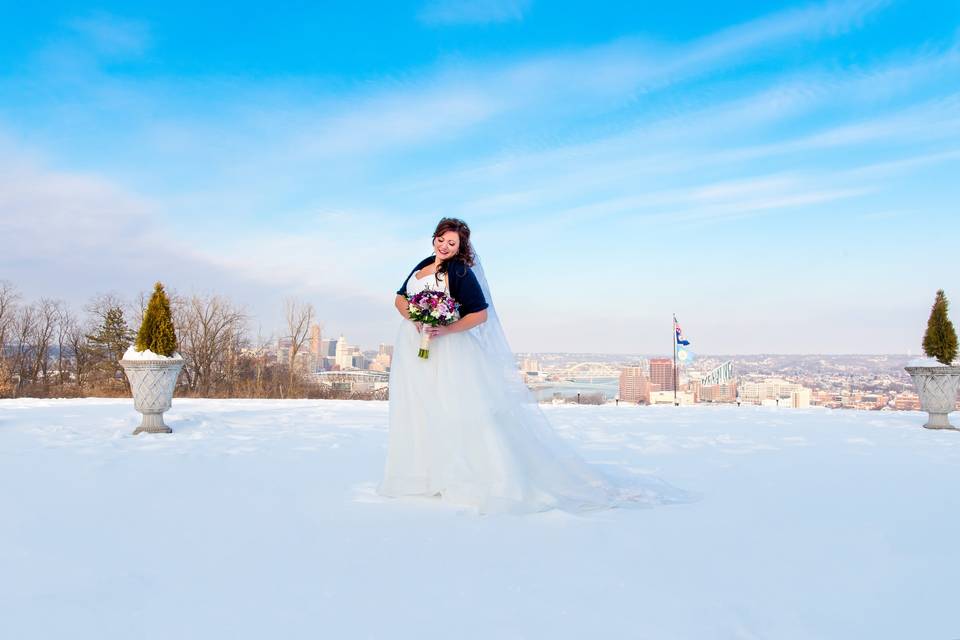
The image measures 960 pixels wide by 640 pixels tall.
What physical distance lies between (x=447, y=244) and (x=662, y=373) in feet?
47.4

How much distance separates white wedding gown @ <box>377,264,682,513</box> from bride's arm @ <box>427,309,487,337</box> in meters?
0.09

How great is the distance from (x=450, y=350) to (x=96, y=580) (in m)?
2.45

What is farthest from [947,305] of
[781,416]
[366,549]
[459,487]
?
[366,549]

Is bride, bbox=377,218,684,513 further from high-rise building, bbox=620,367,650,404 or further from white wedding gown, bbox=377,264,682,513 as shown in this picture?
high-rise building, bbox=620,367,650,404

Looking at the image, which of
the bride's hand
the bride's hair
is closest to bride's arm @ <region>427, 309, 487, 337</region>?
the bride's hand

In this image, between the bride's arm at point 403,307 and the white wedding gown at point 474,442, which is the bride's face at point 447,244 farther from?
the bride's arm at point 403,307

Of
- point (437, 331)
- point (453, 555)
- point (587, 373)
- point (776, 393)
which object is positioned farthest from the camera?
point (587, 373)

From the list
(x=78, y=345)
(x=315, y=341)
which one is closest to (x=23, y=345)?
(x=78, y=345)

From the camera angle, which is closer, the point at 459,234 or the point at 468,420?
the point at 468,420

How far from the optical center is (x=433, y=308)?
4203 mm

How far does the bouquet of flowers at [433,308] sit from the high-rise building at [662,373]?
13.5 metres

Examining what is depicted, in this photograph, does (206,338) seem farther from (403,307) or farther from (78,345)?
(403,307)

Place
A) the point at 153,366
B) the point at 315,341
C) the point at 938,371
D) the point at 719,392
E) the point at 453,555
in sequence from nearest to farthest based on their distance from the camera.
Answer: the point at 453,555
the point at 153,366
the point at 938,371
the point at 719,392
the point at 315,341

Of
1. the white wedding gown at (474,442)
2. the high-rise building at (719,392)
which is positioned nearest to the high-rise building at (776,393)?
the high-rise building at (719,392)
